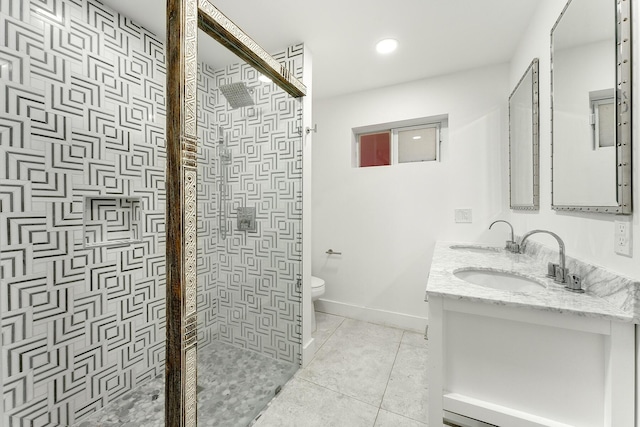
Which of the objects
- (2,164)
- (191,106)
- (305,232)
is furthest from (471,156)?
(2,164)

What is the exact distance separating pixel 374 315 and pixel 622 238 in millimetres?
1962

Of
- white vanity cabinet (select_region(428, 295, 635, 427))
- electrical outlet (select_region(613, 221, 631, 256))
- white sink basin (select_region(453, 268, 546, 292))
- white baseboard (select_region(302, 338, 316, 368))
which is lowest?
white baseboard (select_region(302, 338, 316, 368))

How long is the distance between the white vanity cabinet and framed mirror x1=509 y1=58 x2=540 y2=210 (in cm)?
95

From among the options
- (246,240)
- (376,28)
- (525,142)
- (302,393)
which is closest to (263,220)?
(246,240)

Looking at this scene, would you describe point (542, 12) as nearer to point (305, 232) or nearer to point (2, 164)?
point (305, 232)

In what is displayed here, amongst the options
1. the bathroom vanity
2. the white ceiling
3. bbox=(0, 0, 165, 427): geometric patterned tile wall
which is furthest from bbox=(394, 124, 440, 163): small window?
bbox=(0, 0, 165, 427): geometric patterned tile wall

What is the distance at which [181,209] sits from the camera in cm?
88

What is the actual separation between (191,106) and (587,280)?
165 cm

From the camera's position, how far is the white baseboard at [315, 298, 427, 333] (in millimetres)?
2340

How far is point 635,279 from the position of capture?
30.7 inches

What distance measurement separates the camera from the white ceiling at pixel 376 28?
147 centimetres

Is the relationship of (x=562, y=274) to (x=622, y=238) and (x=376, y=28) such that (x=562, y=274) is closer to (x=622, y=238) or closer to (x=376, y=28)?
(x=622, y=238)

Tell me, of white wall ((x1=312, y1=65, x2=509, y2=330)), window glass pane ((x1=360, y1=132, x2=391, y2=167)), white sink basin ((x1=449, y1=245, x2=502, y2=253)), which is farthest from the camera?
window glass pane ((x1=360, y1=132, x2=391, y2=167))

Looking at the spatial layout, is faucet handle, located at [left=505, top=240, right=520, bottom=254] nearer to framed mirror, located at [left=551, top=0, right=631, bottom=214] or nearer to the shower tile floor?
framed mirror, located at [left=551, top=0, right=631, bottom=214]
